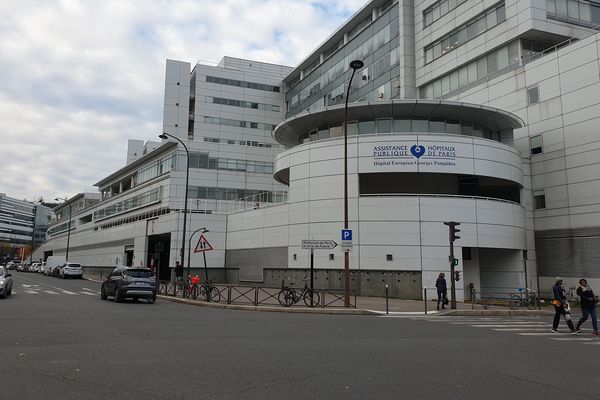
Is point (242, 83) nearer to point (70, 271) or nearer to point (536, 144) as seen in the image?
point (70, 271)

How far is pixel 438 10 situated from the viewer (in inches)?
1817

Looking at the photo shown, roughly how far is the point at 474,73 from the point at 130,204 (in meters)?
48.1

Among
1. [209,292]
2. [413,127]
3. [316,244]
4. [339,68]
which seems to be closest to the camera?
[316,244]

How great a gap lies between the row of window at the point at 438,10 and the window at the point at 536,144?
14742mm

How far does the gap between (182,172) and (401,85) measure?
26.2 m

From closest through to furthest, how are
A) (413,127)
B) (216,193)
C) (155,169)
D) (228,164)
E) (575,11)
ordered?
(413,127) → (575,11) → (216,193) → (155,169) → (228,164)

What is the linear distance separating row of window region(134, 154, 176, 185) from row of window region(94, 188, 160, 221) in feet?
7.47

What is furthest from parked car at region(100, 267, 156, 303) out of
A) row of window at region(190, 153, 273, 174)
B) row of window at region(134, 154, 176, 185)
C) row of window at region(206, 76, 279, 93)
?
row of window at region(206, 76, 279, 93)

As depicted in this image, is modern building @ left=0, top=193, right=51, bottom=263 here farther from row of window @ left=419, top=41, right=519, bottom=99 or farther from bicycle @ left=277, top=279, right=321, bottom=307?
bicycle @ left=277, top=279, right=321, bottom=307

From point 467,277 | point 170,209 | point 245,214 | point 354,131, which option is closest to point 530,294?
point 467,277

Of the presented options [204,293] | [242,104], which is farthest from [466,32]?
[242,104]

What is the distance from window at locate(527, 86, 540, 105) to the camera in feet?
119

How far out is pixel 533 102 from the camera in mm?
36500

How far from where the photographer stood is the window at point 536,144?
36344 mm
